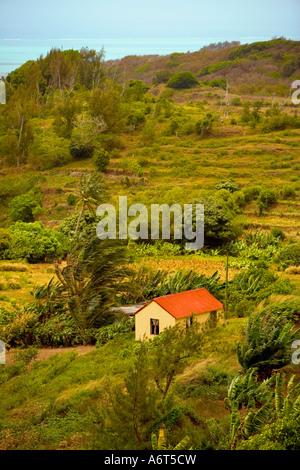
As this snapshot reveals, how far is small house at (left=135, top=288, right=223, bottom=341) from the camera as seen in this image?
16953 mm

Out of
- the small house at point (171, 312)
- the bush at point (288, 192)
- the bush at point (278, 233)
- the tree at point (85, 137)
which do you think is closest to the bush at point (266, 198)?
the bush at point (288, 192)

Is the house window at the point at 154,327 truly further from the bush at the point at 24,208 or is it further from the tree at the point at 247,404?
the bush at the point at 24,208

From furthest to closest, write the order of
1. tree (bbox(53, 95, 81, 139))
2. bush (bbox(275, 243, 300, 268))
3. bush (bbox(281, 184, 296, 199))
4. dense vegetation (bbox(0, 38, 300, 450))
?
1. tree (bbox(53, 95, 81, 139))
2. bush (bbox(281, 184, 296, 199))
3. bush (bbox(275, 243, 300, 268))
4. dense vegetation (bbox(0, 38, 300, 450))

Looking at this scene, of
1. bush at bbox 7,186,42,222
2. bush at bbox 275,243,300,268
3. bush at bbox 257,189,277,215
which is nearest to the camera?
bush at bbox 275,243,300,268

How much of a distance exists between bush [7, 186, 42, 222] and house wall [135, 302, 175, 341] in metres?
21.9

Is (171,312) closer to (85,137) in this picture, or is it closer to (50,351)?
(50,351)

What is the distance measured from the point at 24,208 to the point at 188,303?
23.0 m

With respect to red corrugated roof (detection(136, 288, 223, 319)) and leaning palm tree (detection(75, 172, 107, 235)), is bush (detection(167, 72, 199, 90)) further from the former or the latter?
red corrugated roof (detection(136, 288, 223, 319))

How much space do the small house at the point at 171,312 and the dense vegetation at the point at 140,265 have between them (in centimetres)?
63

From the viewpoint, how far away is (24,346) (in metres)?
18.5

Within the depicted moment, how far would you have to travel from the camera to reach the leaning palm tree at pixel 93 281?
1920cm

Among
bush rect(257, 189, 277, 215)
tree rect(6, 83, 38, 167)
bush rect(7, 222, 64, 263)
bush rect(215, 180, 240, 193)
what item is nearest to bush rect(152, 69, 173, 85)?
tree rect(6, 83, 38, 167)

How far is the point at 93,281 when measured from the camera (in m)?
19.7
